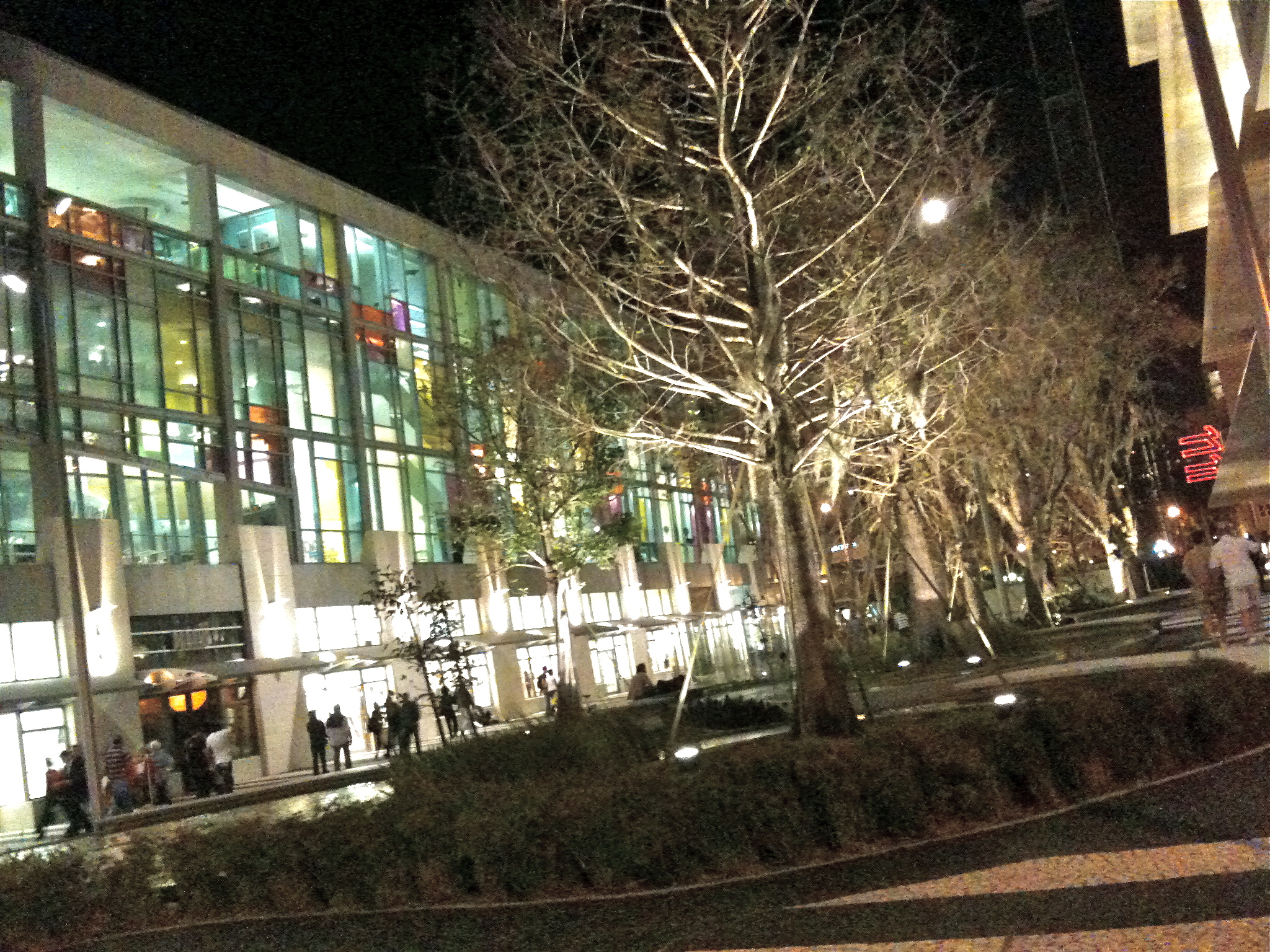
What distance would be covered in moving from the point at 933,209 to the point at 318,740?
20.7 meters

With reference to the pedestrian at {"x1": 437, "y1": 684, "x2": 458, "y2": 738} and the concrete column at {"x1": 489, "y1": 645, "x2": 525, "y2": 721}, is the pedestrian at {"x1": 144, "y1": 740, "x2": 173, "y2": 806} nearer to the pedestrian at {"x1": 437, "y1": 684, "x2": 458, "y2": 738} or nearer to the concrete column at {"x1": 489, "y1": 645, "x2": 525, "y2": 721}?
the pedestrian at {"x1": 437, "y1": 684, "x2": 458, "y2": 738}

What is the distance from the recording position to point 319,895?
980cm

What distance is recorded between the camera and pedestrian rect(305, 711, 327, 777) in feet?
99.2

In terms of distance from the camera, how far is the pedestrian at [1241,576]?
56.0 ft

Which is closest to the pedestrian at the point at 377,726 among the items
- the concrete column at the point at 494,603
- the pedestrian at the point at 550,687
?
the pedestrian at the point at 550,687

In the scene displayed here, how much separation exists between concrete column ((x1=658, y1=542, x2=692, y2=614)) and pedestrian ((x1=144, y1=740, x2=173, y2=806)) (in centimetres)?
3553

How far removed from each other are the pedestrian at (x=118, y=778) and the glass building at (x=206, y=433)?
2335 mm

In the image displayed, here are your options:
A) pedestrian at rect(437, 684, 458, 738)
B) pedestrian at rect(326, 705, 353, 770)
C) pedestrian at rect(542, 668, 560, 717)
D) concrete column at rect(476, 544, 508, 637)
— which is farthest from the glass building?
pedestrian at rect(437, 684, 458, 738)

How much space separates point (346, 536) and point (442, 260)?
12057 mm

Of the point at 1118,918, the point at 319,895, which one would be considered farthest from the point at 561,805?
the point at 1118,918

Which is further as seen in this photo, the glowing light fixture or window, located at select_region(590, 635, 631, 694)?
window, located at select_region(590, 635, 631, 694)

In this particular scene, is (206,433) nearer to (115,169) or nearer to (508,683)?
(115,169)

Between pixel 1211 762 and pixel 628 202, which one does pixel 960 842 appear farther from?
pixel 628 202

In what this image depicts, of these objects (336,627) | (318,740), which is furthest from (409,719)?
(336,627)
